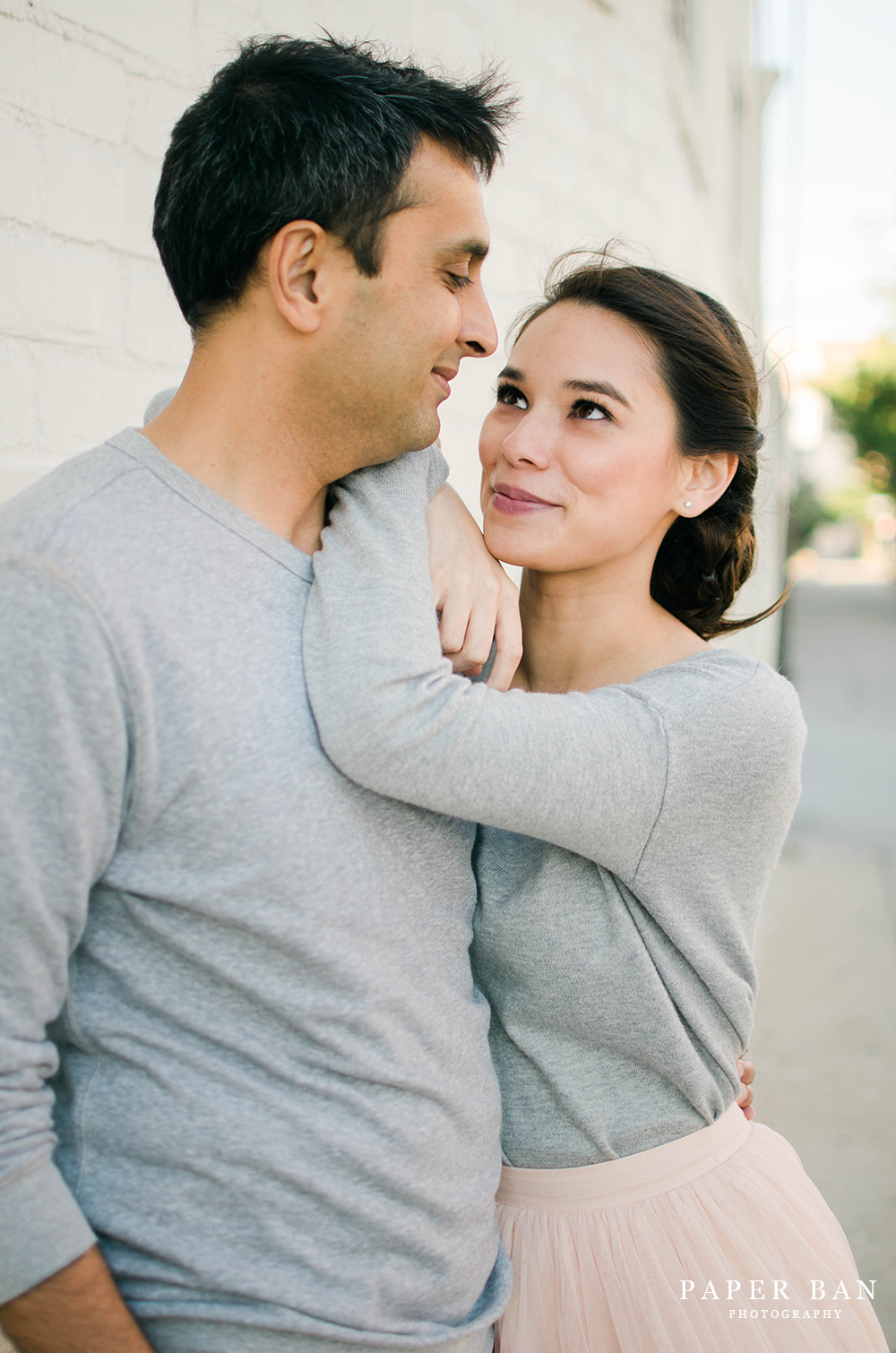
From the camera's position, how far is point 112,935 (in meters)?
1.15

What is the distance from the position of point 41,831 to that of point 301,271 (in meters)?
0.72

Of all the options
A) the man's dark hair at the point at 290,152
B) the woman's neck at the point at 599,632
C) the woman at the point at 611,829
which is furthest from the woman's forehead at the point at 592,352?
the man's dark hair at the point at 290,152

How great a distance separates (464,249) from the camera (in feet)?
4.52

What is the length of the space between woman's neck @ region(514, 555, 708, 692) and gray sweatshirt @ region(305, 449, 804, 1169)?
194mm

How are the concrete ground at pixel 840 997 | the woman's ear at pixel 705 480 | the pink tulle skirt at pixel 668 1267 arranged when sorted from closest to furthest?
the pink tulle skirt at pixel 668 1267 < the woman's ear at pixel 705 480 < the concrete ground at pixel 840 997

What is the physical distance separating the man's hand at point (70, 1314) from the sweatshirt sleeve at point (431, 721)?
0.57 m

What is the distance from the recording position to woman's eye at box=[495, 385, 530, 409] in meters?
1.94

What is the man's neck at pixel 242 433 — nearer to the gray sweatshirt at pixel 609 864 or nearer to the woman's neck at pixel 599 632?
the gray sweatshirt at pixel 609 864

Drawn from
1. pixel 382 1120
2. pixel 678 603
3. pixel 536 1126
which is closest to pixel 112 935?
pixel 382 1120

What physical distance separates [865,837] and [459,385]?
179 inches

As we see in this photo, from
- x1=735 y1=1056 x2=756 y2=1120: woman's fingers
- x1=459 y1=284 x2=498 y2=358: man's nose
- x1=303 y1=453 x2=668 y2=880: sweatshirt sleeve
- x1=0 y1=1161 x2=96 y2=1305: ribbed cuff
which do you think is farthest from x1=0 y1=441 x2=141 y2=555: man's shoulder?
x1=735 y1=1056 x2=756 y2=1120: woman's fingers

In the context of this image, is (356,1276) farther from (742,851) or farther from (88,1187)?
(742,851)

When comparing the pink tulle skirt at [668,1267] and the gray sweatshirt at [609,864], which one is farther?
the pink tulle skirt at [668,1267]

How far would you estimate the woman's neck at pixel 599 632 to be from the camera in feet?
6.11
